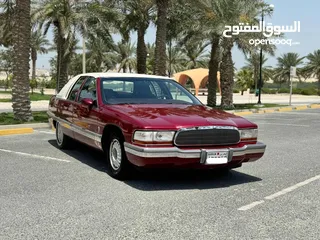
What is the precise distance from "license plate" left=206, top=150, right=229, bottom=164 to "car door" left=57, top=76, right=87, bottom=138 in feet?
10.7

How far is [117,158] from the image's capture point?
20.7ft

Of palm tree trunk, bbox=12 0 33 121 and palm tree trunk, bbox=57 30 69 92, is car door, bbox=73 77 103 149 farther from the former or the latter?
palm tree trunk, bbox=57 30 69 92

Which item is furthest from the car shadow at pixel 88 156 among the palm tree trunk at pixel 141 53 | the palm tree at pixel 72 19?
the palm tree trunk at pixel 141 53

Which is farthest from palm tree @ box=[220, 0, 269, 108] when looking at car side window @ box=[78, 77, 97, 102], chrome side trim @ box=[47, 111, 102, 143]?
car side window @ box=[78, 77, 97, 102]

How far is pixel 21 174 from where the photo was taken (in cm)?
655

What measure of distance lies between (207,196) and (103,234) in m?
1.87

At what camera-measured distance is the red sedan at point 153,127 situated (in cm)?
559

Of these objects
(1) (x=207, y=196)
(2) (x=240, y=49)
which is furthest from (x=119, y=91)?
(2) (x=240, y=49)

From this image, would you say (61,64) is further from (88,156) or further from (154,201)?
(154,201)

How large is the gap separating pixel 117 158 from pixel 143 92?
4.76 ft

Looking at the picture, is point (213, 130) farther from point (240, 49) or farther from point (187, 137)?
point (240, 49)

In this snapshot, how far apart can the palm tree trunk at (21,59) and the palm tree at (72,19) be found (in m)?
9.83

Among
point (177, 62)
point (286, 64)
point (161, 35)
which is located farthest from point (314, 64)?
point (161, 35)

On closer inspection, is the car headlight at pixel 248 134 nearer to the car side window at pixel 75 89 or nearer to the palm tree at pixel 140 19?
the car side window at pixel 75 89
